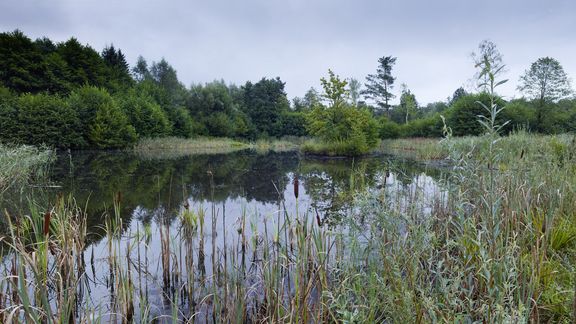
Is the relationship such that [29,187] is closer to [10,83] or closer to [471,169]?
[471,169]

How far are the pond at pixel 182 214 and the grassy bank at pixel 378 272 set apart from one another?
0.06m

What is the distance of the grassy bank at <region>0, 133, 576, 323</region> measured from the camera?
1.64 m

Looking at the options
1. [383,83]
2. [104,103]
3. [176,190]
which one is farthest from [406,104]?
[176,190]

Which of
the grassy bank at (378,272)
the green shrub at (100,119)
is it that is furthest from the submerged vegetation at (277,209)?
the green shrub at (100,119)

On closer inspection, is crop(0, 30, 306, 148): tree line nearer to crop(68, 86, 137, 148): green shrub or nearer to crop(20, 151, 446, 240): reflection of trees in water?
crop(68, 86, 137, 148): green shrub

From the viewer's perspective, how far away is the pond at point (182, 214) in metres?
3.01

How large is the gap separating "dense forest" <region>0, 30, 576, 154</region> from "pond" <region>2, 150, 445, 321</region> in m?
2.76

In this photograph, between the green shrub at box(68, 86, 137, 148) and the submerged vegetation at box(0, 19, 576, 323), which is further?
the green shrub at box(68, 86, 137, 148)

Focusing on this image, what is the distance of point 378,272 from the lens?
2.42 metres

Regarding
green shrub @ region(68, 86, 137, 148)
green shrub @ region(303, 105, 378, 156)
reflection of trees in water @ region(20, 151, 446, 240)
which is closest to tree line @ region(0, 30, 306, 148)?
green shrub @ region(68, 86, 137, 148)

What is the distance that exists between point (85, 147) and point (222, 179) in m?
19.0

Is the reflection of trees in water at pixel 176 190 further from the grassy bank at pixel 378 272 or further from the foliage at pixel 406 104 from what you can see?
the foliage at pixel 406 104

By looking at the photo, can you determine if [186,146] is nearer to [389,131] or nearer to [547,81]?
[389,131]

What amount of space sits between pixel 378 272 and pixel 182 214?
9.19ft
